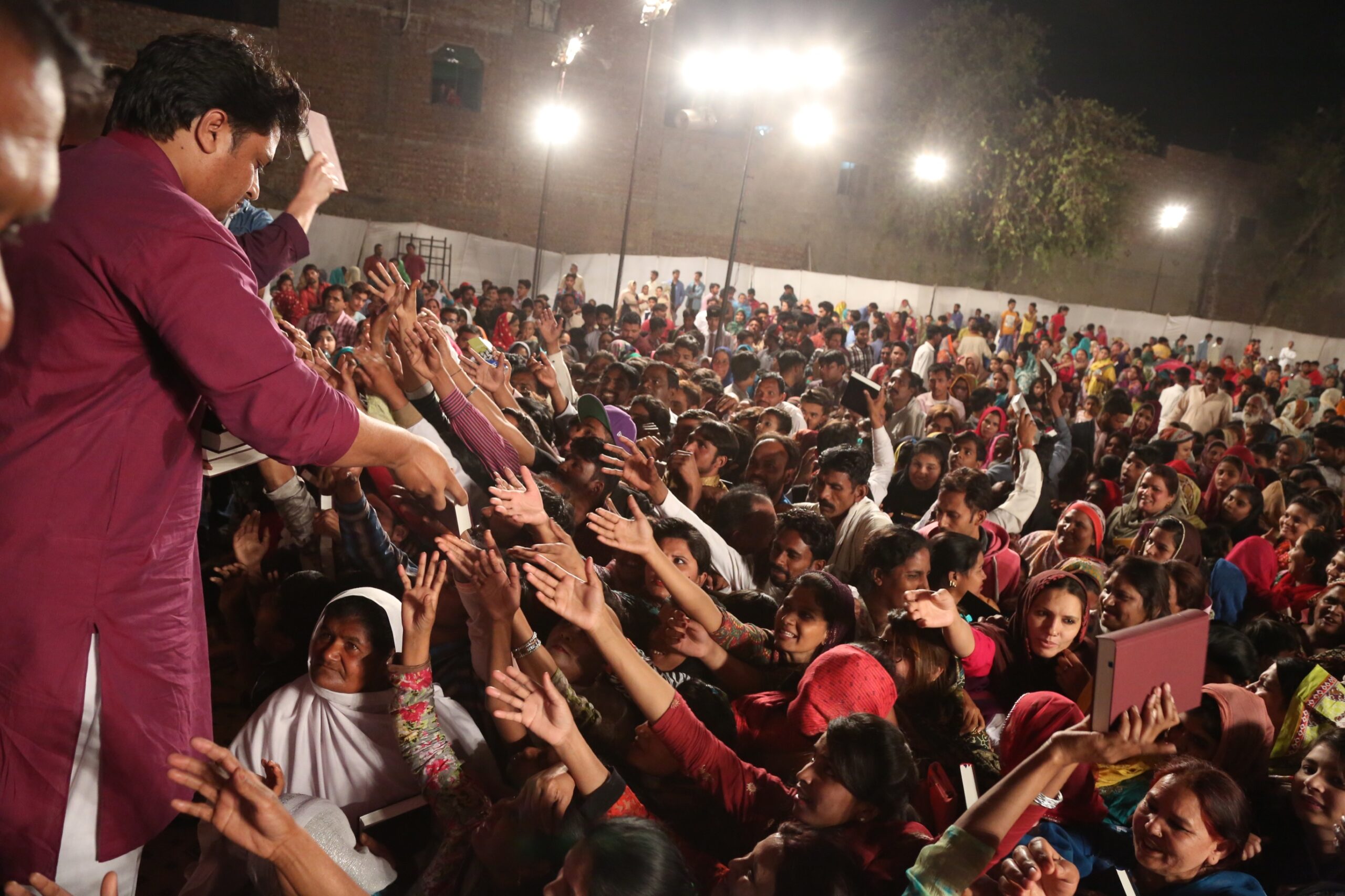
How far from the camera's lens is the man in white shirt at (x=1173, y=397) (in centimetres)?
1060

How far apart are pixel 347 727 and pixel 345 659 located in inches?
6.9

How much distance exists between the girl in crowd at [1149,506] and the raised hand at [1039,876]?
3680 millimetres

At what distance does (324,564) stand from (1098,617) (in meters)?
2.97

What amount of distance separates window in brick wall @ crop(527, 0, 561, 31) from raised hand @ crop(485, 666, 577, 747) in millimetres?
21238

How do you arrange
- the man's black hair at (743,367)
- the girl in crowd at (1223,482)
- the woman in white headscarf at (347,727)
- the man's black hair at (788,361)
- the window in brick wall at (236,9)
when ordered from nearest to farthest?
1. the woman in white headscarf at (347,727)
2. the girl in crowd at (1223,482)
3. the man's black hair at (788,361)
4. the man's black hair at (743,367)
5. the window in brick wall at (236,9)

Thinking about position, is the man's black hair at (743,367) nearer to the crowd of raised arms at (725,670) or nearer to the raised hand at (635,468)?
the crowd of raised arms at (725,670)

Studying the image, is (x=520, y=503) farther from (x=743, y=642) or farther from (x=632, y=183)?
(x=632, y=183)

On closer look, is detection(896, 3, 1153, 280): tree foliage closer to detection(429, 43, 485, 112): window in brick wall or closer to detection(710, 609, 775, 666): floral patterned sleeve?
detection(429, 43, 485, 112): window in brick wall

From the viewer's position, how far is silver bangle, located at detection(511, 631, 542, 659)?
2.43 m

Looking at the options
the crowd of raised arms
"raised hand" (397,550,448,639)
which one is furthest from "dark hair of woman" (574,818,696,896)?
"raised hand" (397,550,448,639)

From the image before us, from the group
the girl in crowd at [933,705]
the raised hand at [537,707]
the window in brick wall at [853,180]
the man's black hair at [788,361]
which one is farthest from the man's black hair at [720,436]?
the window in brick wall at [853,180]

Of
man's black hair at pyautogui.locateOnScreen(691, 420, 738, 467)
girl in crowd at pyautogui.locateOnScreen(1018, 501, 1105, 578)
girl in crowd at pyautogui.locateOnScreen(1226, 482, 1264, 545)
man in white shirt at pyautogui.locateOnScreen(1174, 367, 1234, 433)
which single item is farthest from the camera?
man in white shirt at pyautogui.locateOnScreen(1174, 367, 1234, 433)

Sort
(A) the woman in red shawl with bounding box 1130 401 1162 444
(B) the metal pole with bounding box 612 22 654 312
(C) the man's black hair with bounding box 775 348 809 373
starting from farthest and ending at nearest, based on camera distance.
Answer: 1. (B) the metal pole with bounding box 612 22 654 312
2. (A) the woman in red shawl with bounding box 1130 401 1162 444
3. (C) the man's black hair with bounding box 775 348 809 373

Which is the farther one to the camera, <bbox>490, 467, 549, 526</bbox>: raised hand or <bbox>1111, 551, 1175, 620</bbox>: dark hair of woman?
<bbox>1111, 551, 1175, 620</bbox>: dark hair of woman
